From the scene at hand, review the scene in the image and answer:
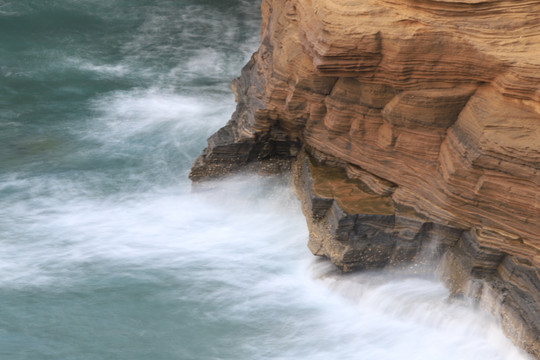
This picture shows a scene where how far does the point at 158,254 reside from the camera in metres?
11.5

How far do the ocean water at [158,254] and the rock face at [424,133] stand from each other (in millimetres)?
608

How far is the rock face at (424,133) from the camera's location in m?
8.47

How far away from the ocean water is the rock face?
61cm

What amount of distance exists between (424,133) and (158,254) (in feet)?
15.8

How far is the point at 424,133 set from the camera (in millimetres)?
9766

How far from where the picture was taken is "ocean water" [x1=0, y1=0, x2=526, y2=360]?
9.69 meters

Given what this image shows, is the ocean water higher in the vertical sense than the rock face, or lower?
lower

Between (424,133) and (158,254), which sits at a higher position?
(424,133)

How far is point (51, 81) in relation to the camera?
1823 centimetres

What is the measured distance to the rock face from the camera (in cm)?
847

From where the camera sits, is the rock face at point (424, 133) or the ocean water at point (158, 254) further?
the ocean water at point (158, 254)

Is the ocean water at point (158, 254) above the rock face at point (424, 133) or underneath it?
underneath

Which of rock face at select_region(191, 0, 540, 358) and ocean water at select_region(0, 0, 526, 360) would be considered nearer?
rock face at select_region(191, 0, 540, 358)

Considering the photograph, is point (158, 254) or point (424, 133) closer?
point (424, 133)
